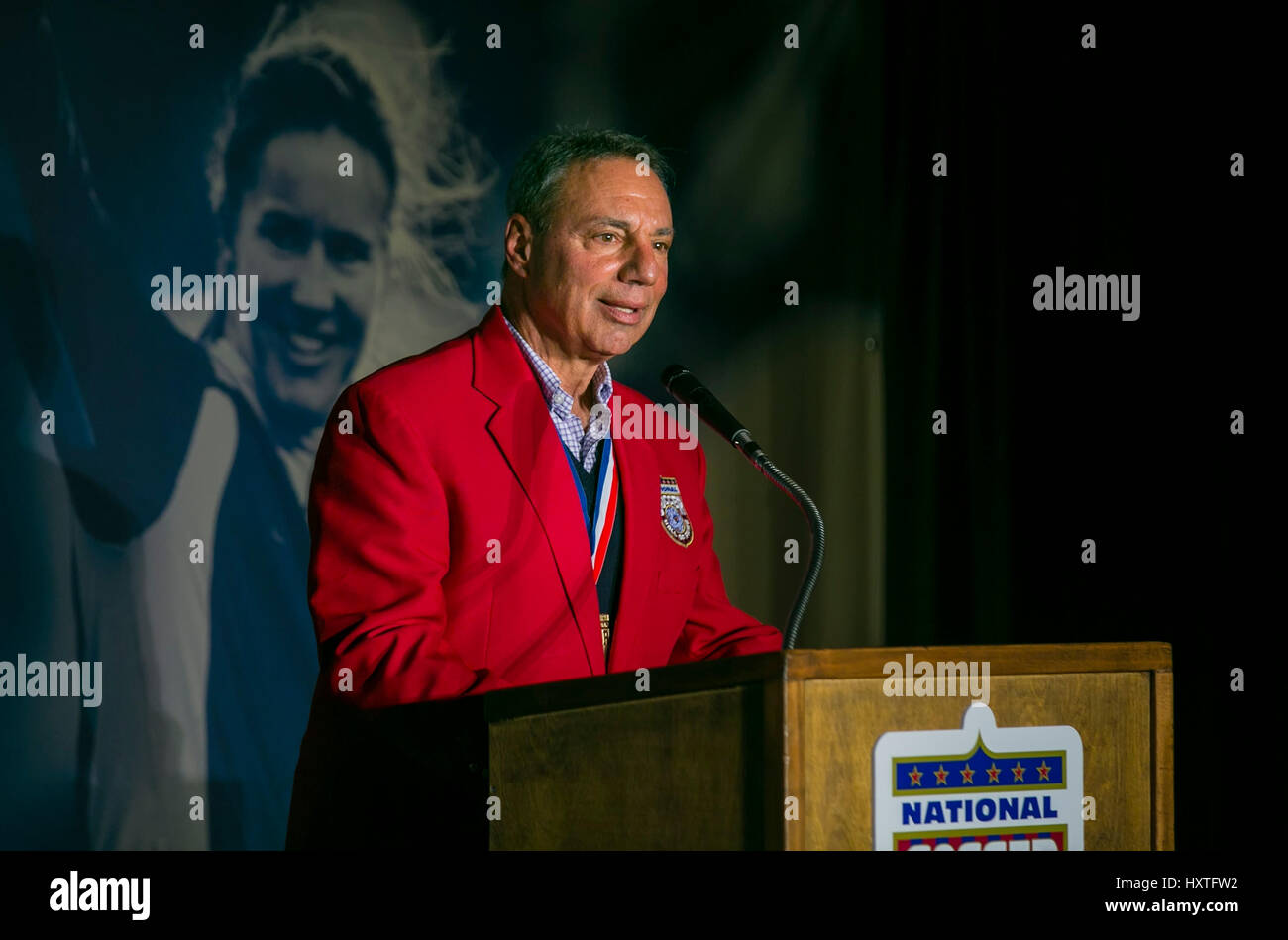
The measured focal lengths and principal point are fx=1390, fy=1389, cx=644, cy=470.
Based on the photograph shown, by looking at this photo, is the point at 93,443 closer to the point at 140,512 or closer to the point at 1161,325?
the point at 140,512

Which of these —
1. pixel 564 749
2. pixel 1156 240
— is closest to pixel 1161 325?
pixel 1156 240

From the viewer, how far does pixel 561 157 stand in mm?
2279

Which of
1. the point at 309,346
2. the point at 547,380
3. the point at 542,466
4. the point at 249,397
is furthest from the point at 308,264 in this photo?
the point at 542,466

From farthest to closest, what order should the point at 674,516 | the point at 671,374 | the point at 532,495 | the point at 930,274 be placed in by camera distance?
the point at 930,274
the point at 674,516
the point at 532,495
the point at 671,374

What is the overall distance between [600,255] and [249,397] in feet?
3.83

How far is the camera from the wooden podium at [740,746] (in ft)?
4.39

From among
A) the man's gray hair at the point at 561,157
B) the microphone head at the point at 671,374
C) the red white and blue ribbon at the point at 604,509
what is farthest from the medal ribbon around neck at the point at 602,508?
the man's gray hair at the point at 561,157

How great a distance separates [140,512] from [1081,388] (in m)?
2.10
